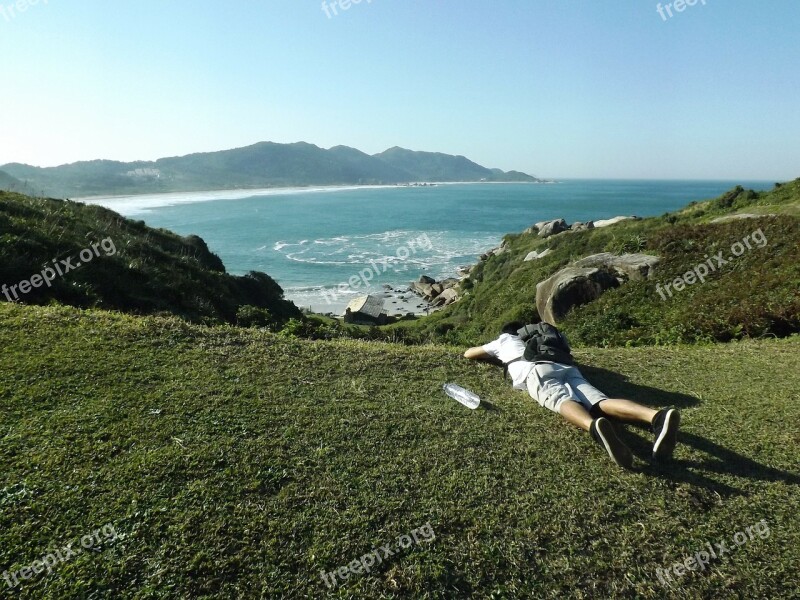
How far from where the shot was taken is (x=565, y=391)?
616cm

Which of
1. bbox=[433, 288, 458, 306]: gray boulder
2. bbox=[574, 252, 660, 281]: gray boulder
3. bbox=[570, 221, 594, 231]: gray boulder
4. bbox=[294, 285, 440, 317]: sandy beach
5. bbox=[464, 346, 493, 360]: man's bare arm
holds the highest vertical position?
bbox=[570, 221, 594, 231]: gray boulder

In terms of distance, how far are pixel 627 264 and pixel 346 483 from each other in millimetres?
16214

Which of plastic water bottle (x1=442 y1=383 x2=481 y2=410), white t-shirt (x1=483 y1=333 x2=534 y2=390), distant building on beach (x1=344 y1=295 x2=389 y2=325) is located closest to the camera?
plastic water bottle (x1=442 y1=383 x2=481 y2=410)

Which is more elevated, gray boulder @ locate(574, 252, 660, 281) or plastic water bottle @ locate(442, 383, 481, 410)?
gray boulder @ locate(574, 252, 660, 281)

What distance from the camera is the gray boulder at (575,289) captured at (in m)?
17.1

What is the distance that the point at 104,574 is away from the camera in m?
3.53

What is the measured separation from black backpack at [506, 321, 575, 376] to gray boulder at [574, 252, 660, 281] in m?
11.5

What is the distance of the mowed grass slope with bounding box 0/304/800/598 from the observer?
3709mm

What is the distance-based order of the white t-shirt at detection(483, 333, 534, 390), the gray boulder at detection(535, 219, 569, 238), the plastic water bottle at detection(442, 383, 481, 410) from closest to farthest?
the plastic water bottle at detection(442, 383, 481, 410)
the white t-shirt at detection(483, 333, 534, 390)
the gray boulder at detection(535, 219, 569, 238)

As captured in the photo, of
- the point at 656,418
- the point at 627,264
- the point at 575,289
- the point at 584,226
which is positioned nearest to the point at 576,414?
the point at 656,418

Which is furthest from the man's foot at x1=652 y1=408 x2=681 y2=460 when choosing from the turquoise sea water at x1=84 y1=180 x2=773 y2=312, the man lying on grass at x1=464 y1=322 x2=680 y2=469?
the turquoise sea water at x1=84 y1=180 x2=773 y2=312

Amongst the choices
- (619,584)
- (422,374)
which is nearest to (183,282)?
(422,374)

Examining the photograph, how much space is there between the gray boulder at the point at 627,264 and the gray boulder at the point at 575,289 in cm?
49

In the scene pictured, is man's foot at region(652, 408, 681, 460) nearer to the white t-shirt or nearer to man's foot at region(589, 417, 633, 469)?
man's foot at region(589, 417, 633, 469)
